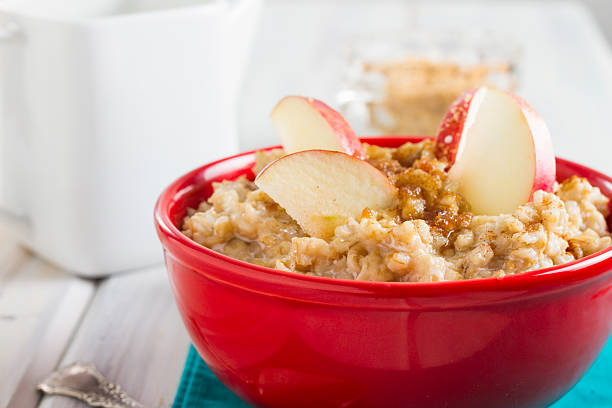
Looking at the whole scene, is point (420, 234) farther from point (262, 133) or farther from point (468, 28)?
point (468, 28)

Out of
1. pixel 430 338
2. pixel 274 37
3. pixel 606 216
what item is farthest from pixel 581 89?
pixel 430 338

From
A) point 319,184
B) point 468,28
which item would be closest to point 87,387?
point 319,184

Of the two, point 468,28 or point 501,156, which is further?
point 468,28

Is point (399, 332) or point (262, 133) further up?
point (399, 332)

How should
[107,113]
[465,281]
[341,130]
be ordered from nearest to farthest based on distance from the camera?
[465,281], [341,130], [107,113]

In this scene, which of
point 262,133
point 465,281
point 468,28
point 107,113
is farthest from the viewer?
point 468,28

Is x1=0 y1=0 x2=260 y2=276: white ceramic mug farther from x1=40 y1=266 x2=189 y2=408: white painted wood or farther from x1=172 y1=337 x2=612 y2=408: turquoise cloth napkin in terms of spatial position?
x1=172 y1=337 x2=612 y2=408: turquoise cloth napkin

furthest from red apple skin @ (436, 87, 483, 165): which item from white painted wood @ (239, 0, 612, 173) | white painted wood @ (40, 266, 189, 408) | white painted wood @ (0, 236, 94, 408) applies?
white painted wood @ (239, 0, 612, 173)
